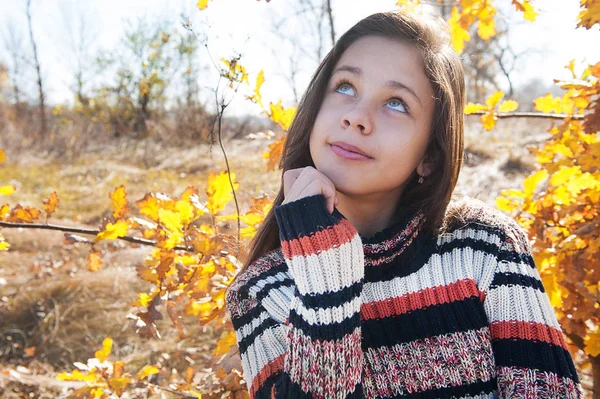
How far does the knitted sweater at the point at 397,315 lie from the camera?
98 centimetres

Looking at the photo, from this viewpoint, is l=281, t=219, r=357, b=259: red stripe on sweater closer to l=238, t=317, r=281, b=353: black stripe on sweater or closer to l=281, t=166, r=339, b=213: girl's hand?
l=281, t=166, r=339, b=213: girl's hand

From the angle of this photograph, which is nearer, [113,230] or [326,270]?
[326,270]

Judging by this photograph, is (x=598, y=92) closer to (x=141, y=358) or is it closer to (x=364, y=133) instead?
(x=364, y=133)

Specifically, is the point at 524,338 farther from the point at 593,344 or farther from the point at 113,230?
the point at 113,230

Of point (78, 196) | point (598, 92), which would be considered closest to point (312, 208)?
point (598, 92)

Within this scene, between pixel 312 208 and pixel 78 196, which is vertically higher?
pixel 312 208

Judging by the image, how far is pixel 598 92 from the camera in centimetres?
144

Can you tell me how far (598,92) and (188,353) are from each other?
2575mm

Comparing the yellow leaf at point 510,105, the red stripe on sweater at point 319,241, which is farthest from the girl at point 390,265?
the yellow leaf at point 510,105

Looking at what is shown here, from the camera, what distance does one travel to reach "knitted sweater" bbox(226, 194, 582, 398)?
38.6 inches

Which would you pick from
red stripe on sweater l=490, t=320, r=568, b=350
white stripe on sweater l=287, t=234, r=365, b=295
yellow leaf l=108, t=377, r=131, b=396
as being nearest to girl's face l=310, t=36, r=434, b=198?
white stripe on sweater l=287, t=234, r=365, b=295

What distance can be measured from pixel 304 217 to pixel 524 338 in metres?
0.56

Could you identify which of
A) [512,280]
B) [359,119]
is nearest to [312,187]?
[359,119]

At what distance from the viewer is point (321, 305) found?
0.98 meters
